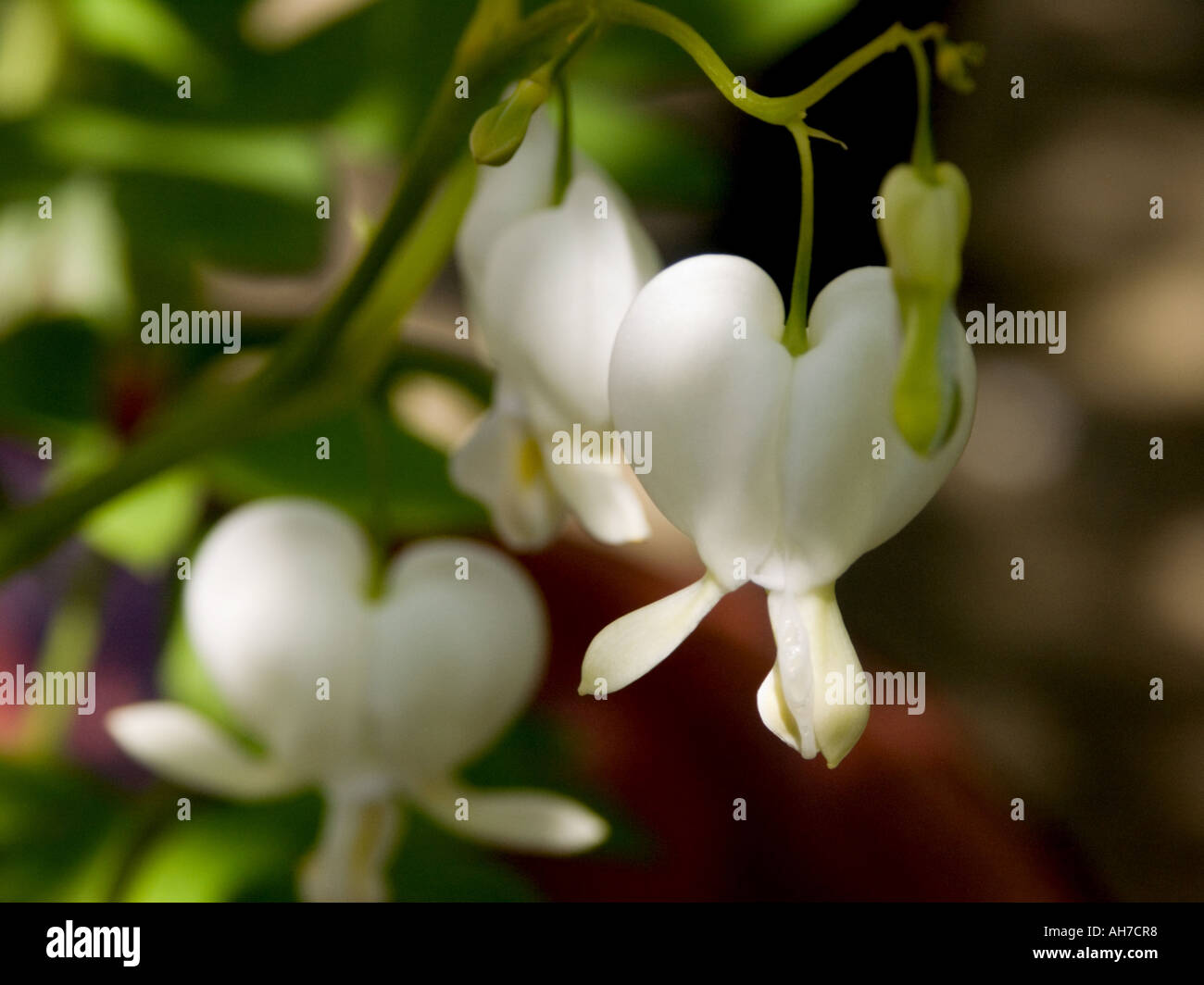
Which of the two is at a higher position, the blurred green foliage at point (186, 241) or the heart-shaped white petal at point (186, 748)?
the blurred green foliage at point (186, 241)

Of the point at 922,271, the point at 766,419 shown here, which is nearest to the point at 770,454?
the point at 766,419

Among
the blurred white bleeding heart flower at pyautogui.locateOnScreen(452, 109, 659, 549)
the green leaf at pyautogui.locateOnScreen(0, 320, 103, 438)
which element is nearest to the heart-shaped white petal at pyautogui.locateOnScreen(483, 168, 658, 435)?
the blurred white bleeding heart flower at pyautogui.locateOnScreen(452, 109, 659, 549)

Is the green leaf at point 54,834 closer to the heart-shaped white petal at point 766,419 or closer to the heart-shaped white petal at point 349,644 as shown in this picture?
the heart-shaped white petal at point 349,644

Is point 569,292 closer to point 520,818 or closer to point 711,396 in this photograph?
point 711,396

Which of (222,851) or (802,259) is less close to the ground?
(802,259)

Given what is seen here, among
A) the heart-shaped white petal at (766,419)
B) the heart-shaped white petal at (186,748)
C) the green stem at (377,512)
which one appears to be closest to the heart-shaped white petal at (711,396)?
the heart-shaped white petal at (766,419)
